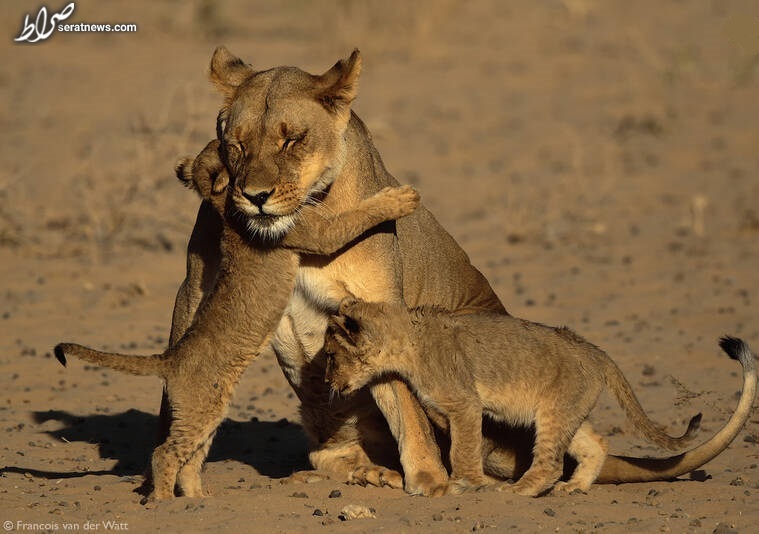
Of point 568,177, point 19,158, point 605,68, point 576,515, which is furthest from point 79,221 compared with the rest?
point 605,68

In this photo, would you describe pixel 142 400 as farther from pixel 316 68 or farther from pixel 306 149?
pixel 316 68

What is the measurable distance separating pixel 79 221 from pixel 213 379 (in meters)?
7.71

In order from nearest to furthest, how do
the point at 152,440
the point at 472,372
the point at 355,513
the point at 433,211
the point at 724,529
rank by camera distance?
the point at 724,529, the point at 355,513, the point at 472,372, the point at 152,440, the point at 433,211

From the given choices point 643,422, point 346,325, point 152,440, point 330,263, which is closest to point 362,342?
point 346,325

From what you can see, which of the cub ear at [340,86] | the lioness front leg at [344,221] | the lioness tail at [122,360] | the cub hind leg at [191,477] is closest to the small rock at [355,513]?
the cub hind leg at [191,477]

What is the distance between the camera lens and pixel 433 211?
49.1 ft

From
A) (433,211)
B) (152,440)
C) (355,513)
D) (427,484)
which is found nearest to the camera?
(355,513)

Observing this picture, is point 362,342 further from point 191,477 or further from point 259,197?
point 191,477

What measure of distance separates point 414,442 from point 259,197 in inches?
59.6

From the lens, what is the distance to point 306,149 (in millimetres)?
6695

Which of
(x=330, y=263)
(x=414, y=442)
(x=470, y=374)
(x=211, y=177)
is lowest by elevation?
(x=414, y=442)

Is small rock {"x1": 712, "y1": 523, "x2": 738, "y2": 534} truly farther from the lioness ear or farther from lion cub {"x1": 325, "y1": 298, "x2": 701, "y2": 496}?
the lioness ear

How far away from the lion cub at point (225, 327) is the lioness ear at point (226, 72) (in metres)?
0.55

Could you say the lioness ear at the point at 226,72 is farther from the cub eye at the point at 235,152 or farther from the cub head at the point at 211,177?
the cub eye at the point at 235,152
